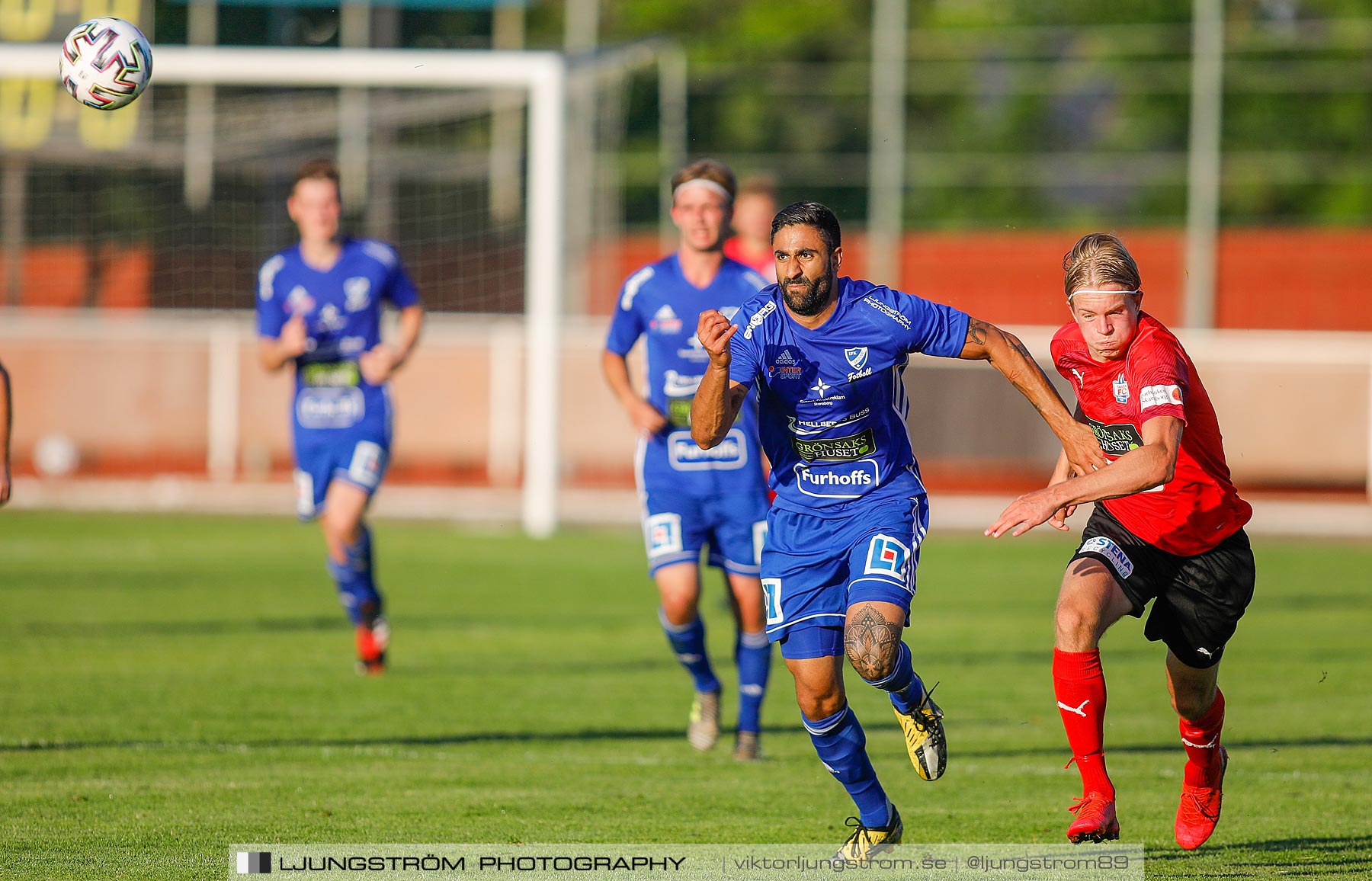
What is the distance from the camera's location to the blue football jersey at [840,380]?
558 cm

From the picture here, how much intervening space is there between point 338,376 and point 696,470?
2.96 m

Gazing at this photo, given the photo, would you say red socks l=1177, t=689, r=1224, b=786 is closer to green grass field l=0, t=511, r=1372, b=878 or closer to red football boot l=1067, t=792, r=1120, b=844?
green grass field l=0, t=511, r=1372, b=878

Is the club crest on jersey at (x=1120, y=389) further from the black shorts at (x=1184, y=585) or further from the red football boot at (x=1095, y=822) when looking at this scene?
the red football boot at (x=1095, y=822)

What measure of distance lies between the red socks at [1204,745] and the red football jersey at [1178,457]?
59cm

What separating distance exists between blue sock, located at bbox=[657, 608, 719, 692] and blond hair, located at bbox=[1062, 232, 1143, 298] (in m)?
2.85

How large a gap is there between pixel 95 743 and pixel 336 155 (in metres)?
20.2

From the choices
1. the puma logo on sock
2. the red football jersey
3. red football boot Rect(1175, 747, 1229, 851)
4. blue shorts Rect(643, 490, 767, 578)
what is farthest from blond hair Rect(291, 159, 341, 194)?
red football boot Rect(1175, 747, 1229, 851)

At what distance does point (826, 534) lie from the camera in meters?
5.70

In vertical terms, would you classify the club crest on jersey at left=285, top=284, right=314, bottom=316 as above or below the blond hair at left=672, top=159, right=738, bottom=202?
below

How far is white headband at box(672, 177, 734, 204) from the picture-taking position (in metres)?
7.47

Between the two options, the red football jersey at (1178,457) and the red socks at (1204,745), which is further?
the red socks at (1204,745)

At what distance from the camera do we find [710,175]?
24.5 ft

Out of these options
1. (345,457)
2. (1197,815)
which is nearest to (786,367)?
(1197,815)

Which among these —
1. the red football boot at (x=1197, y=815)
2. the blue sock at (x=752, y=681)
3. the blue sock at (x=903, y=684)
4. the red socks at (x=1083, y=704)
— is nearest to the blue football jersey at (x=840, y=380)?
the blue sock at (x=903, y=684)
